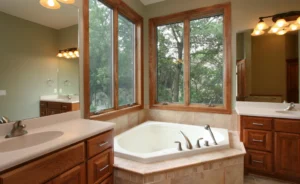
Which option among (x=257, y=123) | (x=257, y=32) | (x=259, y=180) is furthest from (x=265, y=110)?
(x=257, y=32)

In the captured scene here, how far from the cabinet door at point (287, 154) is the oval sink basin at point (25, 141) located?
2.39 meters

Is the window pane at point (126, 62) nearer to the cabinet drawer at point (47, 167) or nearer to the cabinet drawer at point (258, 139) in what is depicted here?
the cabinet drawer at point (47, 167)

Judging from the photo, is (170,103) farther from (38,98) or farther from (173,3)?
(38,98)

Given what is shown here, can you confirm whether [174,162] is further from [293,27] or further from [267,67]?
[293,27]

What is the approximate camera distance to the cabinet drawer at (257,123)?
201cm

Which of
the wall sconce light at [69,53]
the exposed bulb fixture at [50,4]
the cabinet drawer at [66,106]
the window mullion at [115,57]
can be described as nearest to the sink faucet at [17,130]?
the cabinet drawer at [66,106]

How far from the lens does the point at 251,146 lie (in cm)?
210

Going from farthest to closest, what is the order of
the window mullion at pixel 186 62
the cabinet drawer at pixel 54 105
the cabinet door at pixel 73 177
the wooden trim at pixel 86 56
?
the window mullion at pixel 186 62
the wooden trim at pixel 86 56
the cabinet drawer at pixel 54 105
the cabinet door at pixel 73 177

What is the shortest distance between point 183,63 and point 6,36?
8.01 ft

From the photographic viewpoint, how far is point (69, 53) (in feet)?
5.72

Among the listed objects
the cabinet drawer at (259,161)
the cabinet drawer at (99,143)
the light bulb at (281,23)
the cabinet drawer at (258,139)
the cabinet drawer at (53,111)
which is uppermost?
the light bulb at (281,23)

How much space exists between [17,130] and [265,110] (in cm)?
286

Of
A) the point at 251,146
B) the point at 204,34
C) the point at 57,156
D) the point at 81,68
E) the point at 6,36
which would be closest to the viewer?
the point at 57,156

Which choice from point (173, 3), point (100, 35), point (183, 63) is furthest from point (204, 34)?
point (100, 35)
